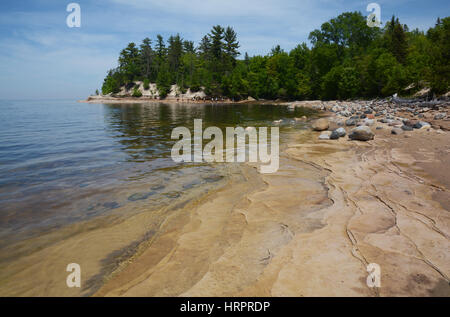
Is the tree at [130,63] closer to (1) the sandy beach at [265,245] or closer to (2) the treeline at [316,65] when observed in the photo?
(2) the treeline at [316,65]

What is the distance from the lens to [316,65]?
240ft

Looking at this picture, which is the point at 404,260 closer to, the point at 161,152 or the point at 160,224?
the point at 160,224

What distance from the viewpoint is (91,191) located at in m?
5.98

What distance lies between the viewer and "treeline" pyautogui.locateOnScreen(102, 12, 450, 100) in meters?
40.7

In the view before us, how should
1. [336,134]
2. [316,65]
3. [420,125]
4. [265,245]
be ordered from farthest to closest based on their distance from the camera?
[316,65] → [420,125] → [336,134] → [265,245]

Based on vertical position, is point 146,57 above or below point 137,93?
above

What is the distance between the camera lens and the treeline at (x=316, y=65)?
134 feet

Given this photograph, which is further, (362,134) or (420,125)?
(420,125)

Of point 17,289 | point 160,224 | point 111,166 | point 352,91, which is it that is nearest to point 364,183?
point 160,224

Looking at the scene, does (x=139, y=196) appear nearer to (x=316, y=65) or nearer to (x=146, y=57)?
(x=316, y=65)

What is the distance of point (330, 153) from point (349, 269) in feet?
23.8

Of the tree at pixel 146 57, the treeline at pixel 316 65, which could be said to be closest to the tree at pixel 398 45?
the treeline at pixel 316 65

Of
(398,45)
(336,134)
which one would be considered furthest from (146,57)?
(336,134)
